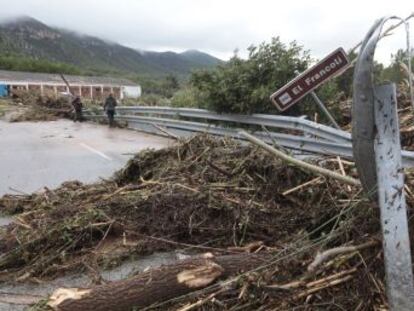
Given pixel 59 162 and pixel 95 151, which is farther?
pixel 95 151

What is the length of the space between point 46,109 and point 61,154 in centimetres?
1743

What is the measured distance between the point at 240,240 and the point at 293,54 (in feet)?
28.4

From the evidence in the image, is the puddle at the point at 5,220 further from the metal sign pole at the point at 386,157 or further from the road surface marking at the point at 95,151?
the road surface marking at the point at 95,151

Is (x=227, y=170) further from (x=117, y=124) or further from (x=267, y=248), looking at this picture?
(x=117, y=124)

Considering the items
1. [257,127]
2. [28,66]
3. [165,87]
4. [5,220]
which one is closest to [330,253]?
[5,220]

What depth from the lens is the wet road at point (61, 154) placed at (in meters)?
10.6

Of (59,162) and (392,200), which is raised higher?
(392,200)

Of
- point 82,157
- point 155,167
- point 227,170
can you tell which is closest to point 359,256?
point 227,170

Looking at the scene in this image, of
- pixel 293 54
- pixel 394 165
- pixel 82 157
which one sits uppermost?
pixel 293 54

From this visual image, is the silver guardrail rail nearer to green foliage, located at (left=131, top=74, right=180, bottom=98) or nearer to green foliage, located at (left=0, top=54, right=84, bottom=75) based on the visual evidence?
green foliage, located at (left=131, top=74, right=180, bottom=98)

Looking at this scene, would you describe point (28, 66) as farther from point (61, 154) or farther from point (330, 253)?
point (330, 253)

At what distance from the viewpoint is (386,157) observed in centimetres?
387

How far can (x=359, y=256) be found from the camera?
4066 mm

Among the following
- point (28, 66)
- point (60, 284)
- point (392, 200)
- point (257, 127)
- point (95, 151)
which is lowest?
point (60, 284)
